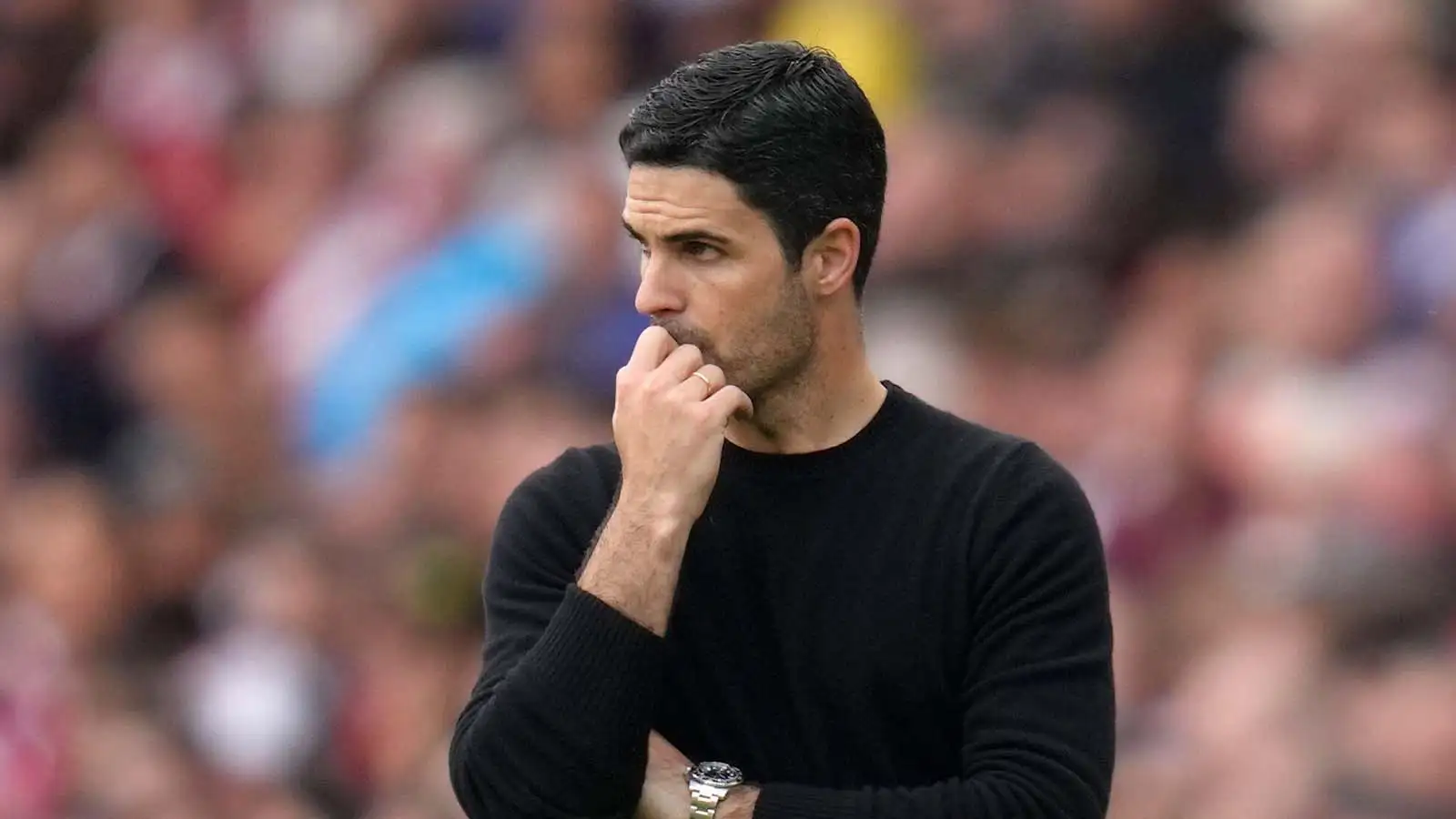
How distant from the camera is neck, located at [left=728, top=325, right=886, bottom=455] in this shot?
2.58m

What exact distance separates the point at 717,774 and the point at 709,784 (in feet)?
0.07

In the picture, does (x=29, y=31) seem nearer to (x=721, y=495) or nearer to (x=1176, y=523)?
(x=1176, y=523)

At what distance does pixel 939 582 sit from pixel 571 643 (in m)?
0.42

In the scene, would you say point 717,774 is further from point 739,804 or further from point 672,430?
point 672,430

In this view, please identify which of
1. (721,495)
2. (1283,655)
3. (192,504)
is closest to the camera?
(721,495)

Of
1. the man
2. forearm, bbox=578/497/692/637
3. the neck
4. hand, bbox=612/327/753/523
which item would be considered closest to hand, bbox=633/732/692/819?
the man

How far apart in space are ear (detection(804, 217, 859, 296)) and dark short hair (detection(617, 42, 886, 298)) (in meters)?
0.01

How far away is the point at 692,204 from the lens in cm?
246

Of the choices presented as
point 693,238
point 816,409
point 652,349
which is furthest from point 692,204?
point 816,409

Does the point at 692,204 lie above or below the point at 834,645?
above

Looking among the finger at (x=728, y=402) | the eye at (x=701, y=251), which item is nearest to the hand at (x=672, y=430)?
the finger at (x=728, y=402)

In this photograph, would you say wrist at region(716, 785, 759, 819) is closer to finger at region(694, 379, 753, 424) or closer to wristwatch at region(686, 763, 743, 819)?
wristwatch at region(686, 763, 743, 819)

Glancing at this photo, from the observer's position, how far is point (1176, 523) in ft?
16.3

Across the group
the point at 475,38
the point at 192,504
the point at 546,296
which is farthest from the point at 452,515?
the point at 475,38
